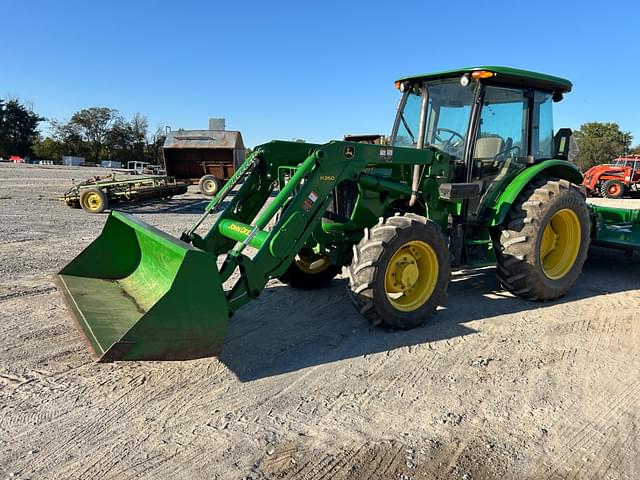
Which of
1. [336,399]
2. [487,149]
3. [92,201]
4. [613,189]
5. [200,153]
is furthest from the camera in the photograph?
[613,189]

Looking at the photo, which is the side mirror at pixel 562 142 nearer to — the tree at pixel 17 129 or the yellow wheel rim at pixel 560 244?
the yellow wheel rim at pixel 560 244

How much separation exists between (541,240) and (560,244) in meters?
0.80

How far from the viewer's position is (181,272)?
3.20 m

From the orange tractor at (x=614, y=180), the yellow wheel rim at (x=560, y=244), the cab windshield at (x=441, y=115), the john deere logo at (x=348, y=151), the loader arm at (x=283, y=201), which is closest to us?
the loader arm at (x=283, y=201)

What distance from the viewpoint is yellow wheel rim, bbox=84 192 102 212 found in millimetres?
12867

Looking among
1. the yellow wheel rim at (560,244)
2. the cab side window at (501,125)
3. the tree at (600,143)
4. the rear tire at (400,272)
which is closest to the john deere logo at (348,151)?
the rear tire at (400,272)

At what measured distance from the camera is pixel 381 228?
13.9 ft

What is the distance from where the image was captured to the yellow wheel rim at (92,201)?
1287cm

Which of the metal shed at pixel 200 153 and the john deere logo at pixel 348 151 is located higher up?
the metal shed at pixel 200 153

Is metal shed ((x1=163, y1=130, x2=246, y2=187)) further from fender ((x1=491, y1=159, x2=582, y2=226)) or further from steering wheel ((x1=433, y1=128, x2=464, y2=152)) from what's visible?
fender ((x1=491, y1=159, x2=582, y2=226))

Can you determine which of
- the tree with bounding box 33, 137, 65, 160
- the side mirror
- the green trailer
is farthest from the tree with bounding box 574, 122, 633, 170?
the tree with bounding box 33, 137, 65, 160

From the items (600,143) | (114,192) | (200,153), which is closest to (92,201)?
(114,192)

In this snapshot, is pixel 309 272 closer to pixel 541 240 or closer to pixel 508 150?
pixel 541 240

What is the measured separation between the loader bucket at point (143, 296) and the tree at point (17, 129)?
72213 mm
